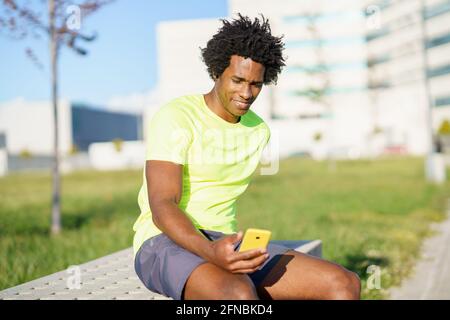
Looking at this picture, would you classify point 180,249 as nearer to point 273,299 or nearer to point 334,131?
point 273,299

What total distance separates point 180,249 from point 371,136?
6409cm

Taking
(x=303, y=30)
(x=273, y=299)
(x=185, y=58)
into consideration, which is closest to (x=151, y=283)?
(x=273, y=299)

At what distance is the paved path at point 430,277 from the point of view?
475cm

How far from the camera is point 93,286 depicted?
2.84 meters

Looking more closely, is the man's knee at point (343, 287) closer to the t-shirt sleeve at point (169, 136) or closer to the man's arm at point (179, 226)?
the man's arm at point (179, 226)

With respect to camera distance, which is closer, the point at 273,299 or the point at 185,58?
the point at 273,299

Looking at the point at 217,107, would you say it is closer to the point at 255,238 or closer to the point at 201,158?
the point at 201,158

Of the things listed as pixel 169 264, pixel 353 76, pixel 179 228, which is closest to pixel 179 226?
pixel 179 228

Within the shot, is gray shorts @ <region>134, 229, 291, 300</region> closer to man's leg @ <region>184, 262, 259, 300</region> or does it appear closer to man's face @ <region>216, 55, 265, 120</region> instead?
man's leg @ <region>184, 262, 259, 300</region>

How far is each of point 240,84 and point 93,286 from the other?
1153 mm

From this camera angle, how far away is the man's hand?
1932 mm

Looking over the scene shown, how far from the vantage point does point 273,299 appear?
2.34 m
